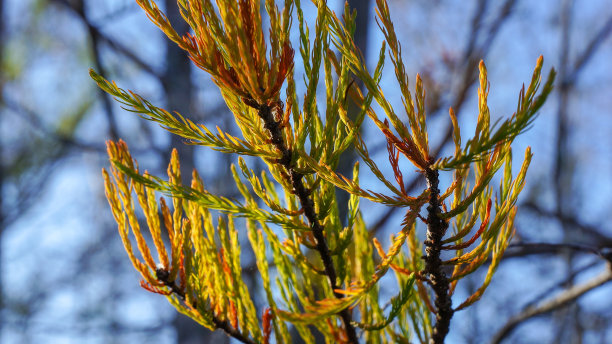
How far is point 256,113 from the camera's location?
44 cm

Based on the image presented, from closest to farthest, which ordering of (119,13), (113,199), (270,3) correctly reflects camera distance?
(270,3) < (113,199) < (119,13)

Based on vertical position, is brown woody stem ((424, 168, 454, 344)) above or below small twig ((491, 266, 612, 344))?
below

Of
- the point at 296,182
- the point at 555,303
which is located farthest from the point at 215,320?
the point at 555,303

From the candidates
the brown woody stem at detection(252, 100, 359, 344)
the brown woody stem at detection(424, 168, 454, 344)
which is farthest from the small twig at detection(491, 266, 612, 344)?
the brown woody stem at detection(252, 100, 359, 344)

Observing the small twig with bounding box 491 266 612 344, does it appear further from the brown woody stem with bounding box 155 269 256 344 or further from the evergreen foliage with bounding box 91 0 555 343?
the brown woody stem with bounding box 155 269 256 344

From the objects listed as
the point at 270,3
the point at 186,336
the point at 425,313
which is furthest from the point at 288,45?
the point at 186,336

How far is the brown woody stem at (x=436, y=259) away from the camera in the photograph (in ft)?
1.35

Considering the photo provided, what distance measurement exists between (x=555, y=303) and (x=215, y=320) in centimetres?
77

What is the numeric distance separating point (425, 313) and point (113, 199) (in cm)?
40

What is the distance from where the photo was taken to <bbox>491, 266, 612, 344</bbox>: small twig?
854mm

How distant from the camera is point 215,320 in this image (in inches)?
21.0

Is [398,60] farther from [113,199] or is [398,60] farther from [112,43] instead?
[112,43]

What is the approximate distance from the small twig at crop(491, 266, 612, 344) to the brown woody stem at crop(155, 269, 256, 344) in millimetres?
627

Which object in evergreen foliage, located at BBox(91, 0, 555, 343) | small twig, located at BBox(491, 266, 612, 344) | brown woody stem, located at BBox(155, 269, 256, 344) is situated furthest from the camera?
small twig, located at BBox(491, 266, 612, 344)
